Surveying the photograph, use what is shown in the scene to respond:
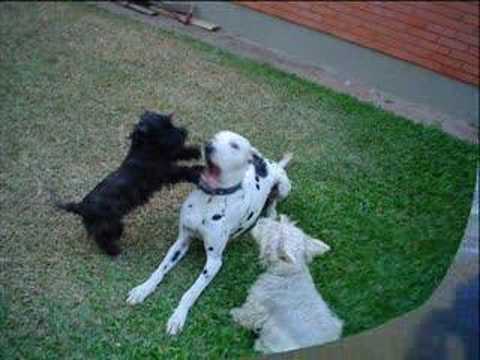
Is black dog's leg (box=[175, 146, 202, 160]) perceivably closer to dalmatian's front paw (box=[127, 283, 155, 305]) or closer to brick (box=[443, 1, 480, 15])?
dalmatian's front paw (box=[127, 283, 155, 305])

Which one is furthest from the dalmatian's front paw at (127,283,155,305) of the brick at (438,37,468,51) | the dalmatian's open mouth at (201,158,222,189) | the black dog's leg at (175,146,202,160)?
the brick at (438,37,468,51)

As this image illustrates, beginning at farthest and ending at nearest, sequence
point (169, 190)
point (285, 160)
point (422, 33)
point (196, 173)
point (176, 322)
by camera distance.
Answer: point (422, 33)
point (285, 160)
point (169, 190)
point (196, 173)
point (176, 322)

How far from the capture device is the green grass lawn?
3.66 meters

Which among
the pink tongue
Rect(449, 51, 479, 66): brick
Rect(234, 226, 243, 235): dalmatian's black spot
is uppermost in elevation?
Rect(449, 51, 479, 66): brick

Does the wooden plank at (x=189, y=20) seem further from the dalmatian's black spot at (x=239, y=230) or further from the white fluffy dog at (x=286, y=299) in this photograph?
the dalmatian's black spot at (x=239, y=230)

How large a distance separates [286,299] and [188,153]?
1.18 metres

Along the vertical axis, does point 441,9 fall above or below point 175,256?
above

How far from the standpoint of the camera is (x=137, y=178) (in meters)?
3.94

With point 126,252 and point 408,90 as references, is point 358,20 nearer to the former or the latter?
point 408,90

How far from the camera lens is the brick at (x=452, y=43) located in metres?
6.70

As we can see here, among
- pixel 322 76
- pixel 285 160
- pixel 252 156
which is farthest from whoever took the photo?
pixel 322 76

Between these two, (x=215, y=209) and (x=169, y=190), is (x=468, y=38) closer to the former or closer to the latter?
(x=169, y=190)

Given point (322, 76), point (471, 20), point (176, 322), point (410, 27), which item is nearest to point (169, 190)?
point (176, 322)

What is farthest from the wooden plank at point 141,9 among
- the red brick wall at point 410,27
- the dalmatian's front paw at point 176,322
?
the dalmatian's front paw at point 176,322
